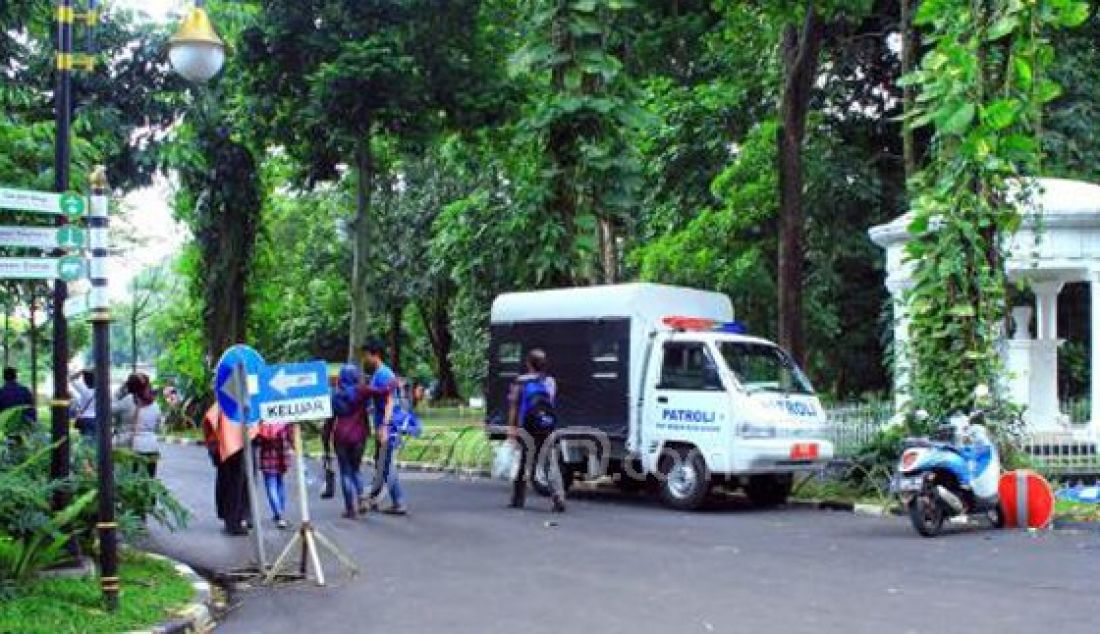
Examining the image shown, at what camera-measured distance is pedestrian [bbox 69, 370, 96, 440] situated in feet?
48.2

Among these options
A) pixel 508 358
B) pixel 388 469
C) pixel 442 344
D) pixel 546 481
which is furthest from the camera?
pixel 442 344

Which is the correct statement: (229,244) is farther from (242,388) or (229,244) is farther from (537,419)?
(242,388)

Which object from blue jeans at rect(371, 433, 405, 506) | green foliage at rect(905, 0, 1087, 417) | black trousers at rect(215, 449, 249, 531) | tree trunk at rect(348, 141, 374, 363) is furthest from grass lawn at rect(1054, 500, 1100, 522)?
tree trunk at rect(348, 141, 374, 363)

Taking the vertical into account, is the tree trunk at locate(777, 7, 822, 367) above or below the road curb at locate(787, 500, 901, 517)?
above

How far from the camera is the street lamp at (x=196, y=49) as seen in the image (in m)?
9.30

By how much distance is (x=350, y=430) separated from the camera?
47.7ft

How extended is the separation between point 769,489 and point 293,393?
780 centimetres

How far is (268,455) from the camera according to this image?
14.1 m

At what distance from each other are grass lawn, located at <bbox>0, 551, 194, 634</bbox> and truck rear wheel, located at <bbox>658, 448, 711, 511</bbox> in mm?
7202

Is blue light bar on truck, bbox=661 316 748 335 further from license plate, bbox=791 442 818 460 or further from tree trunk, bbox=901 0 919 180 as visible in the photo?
tree trunk, bbox=901 0 919 180

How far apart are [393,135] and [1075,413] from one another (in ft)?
46.9

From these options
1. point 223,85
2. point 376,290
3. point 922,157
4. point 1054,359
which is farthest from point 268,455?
point 376,290

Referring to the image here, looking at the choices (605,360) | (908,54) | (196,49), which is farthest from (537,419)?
(908,54)

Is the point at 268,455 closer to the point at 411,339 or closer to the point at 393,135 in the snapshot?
the point at 393,135
